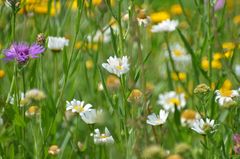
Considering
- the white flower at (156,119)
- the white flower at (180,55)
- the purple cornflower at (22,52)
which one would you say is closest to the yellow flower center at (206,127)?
the white flower at (156,119)

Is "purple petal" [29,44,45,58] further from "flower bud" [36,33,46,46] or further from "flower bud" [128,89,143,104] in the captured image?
"flower bud" [128,89,143,104]

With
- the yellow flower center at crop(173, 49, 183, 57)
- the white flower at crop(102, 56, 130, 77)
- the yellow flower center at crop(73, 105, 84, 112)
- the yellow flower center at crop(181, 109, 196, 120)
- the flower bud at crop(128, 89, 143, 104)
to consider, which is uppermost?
the yellow flower center at crop(173, 49, 183, 57)

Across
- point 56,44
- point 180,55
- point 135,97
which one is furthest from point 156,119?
point 180,55

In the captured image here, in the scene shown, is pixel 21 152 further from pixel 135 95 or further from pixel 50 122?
pixel 135 95

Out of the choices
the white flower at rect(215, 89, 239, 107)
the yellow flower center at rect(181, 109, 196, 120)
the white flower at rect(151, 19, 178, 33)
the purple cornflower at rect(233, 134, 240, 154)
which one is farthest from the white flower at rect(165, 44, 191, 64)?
the purple cornflower at rect(233, 134, 240, 154)

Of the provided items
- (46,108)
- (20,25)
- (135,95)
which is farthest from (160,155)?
(20,25)

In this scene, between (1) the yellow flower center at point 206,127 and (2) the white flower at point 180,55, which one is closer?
(1) the yellow flower center at point 206,127

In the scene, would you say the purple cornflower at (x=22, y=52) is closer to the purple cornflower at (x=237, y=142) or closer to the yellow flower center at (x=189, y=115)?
the purple cornflower at (x=237, y=142)

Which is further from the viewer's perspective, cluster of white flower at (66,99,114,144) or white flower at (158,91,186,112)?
white flower at (158,91,186,112)

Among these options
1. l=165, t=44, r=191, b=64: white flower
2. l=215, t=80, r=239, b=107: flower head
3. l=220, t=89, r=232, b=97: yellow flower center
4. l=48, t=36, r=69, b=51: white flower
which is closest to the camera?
l=215, t=80, r=239, b=107: flower head
